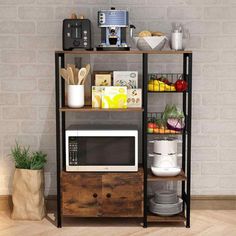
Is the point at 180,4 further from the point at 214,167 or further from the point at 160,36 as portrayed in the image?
the point at 214,167

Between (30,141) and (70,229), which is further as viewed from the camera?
(30,141)

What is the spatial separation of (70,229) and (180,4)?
186 centimetres

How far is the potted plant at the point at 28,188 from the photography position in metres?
4.08

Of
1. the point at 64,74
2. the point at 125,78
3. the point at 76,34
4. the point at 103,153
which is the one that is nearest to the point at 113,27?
the point at 76,34

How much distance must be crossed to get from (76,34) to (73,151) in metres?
0.83

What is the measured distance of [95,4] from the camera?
164 inches

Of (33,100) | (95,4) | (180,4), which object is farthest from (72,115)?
(180,4)

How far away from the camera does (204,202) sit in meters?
Answer: 4.35

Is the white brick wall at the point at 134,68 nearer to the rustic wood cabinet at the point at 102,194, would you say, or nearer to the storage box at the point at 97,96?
the storage box at the point at 97,96

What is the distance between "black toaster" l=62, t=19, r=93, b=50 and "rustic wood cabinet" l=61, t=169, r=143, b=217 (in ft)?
3.01

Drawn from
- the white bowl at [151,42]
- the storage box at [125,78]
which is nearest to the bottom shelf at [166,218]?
the storage box at [125,78]

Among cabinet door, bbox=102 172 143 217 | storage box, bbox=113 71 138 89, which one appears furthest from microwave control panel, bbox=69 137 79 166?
storage box, bbox=113 71 138 89

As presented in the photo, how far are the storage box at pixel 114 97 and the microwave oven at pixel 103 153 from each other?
19 centimetres

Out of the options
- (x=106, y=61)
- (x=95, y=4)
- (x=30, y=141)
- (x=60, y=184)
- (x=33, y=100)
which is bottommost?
(x=60, y=184)
